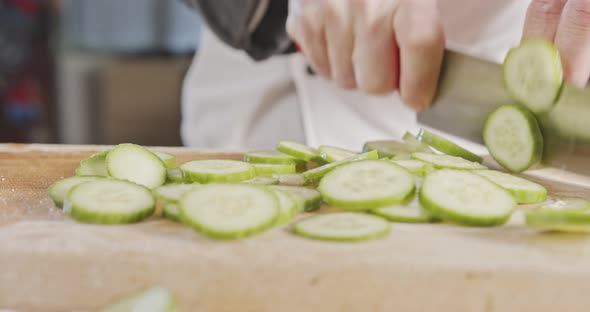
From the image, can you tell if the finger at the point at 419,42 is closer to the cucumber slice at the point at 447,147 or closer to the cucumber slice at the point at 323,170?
the cucumber slice at the point at 447,147

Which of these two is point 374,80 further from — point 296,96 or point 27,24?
point 27,24

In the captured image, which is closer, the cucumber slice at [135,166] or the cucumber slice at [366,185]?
the cucumber slice at [366,185]

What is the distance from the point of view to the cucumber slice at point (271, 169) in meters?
1.61

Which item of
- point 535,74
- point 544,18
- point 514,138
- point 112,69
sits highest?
point 544,18

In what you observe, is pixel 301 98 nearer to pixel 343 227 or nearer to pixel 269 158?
pixel 269 158

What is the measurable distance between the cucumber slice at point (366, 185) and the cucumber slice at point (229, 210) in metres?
0.15

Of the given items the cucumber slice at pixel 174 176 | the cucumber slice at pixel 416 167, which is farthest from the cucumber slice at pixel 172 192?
the cucumber slice at pixel 416 167

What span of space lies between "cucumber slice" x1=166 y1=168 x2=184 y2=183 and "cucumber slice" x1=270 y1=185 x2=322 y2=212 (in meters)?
0.23

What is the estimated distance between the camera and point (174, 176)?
153cm

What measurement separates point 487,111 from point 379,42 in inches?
12.7

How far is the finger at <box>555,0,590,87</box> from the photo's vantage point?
5.22 feet

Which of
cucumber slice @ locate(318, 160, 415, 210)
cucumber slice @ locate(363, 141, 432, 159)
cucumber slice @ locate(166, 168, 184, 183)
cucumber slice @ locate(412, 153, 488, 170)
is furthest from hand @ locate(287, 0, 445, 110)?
cucumber slice @ locate(166, 168, 184, 183)

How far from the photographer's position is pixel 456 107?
1928 mm

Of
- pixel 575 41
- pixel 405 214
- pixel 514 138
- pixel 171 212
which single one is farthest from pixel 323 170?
pixel 575 41
